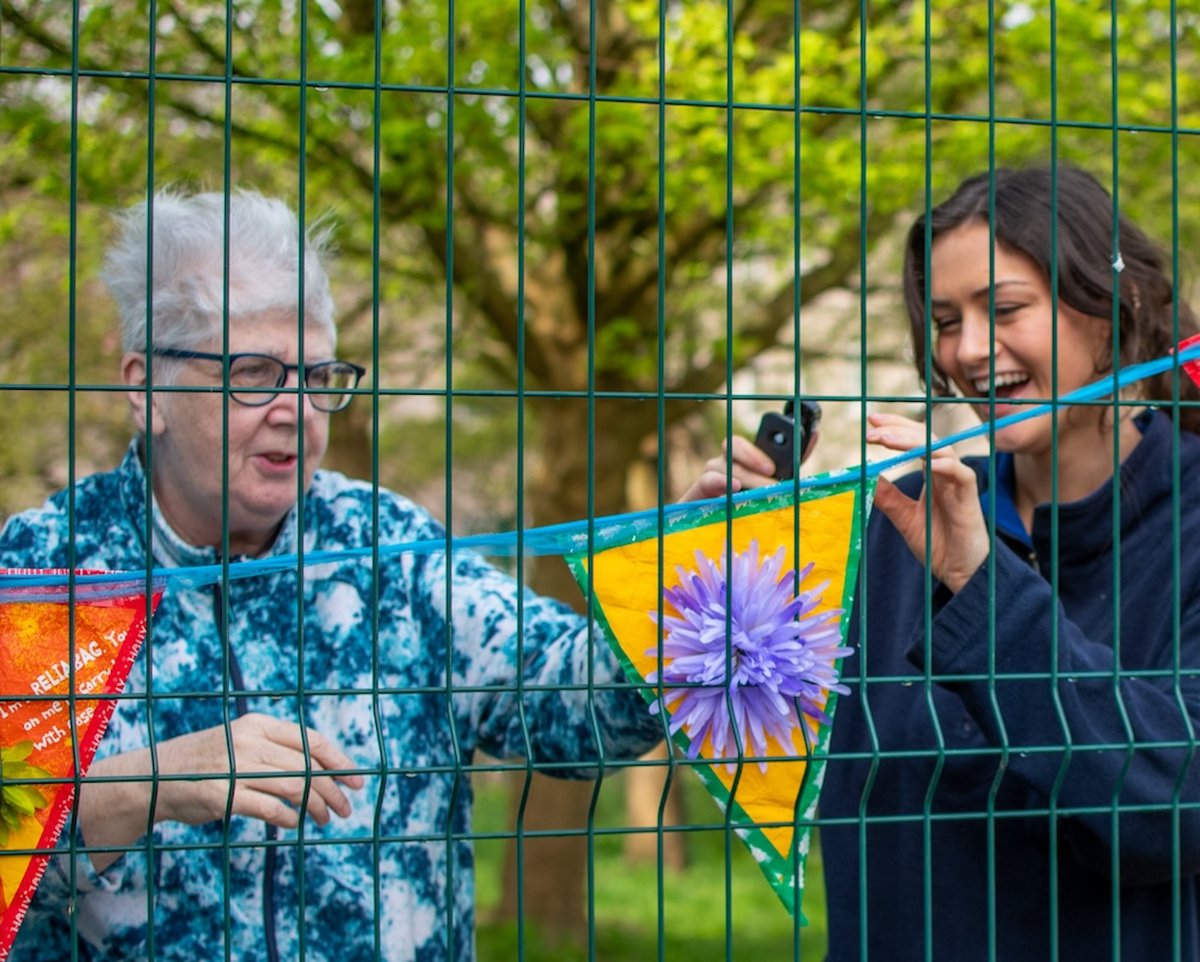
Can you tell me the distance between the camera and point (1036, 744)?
205 centimetres

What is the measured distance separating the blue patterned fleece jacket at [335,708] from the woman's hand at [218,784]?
26 centimetres

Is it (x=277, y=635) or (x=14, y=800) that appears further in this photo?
(x=277, y=635)

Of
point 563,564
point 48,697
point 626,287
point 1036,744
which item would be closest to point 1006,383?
point 1036,744

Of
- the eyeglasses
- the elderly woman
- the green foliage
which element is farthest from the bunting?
the green foliage

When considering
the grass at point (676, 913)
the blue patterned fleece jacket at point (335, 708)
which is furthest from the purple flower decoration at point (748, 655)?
the grass at point (676, 913)

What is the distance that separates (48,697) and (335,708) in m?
0.68

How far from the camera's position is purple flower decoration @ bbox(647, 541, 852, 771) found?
1.99m

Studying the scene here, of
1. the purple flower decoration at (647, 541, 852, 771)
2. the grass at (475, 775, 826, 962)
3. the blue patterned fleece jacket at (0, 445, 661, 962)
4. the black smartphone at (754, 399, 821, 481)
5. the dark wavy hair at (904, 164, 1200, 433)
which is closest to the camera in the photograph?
the purple flower decoration at (647, 541, 852, 771)

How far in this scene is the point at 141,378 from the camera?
8.44 feet

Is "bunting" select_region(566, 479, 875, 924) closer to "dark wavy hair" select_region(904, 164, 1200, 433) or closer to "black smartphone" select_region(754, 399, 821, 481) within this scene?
"black smartphone" select_region(754, 399, 821, 481)

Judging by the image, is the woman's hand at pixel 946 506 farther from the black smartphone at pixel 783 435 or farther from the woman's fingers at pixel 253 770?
the woman's fingers at pixel 253 770

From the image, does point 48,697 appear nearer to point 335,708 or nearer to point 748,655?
point 335,708

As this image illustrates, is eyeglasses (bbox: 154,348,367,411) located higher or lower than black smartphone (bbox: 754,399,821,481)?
higher

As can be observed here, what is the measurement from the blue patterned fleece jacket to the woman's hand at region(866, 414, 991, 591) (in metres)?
0.50
